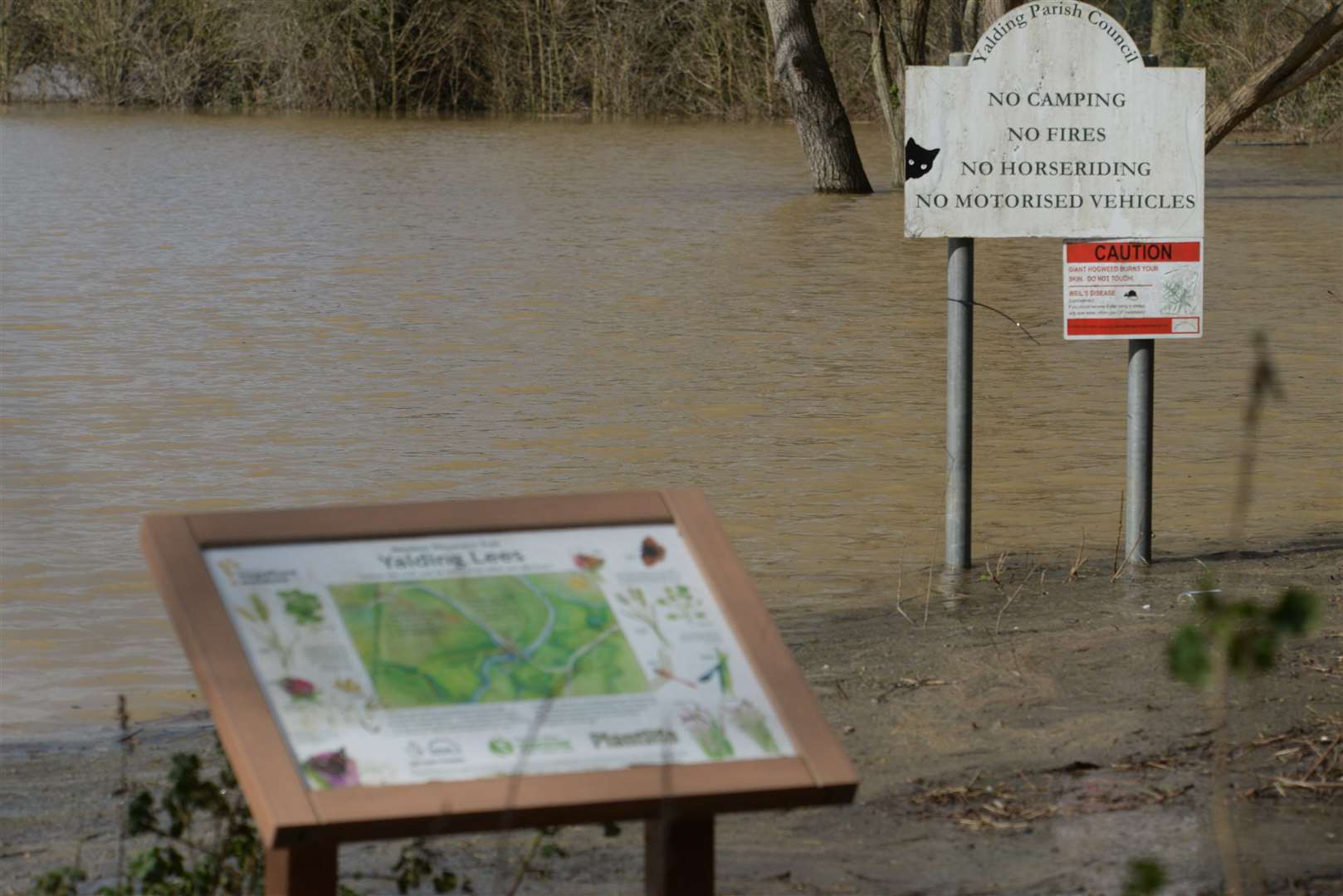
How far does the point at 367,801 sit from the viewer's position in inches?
99.3

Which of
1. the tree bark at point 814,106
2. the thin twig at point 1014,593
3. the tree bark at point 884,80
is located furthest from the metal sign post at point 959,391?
the tree bark at point 884,80

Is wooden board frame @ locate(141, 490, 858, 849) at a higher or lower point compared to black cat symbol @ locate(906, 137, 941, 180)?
lower

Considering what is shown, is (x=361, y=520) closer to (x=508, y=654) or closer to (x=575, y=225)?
(x=508, y=654)

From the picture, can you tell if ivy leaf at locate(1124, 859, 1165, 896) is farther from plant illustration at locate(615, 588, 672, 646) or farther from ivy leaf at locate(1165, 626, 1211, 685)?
plant illustration at locate(615, 588, 672, 646)

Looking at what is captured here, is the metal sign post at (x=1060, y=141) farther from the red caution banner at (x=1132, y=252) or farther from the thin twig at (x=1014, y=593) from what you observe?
the thin twig at (x=1014, y=593)

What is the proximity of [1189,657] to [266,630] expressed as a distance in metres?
1.19

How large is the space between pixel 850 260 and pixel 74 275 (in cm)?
603

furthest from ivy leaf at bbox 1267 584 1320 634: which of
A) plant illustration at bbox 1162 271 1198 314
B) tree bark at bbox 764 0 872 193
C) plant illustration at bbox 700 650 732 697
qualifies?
tree bark at bbox 764 0 872 193

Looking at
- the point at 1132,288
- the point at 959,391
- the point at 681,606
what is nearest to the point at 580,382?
the point at 959,391

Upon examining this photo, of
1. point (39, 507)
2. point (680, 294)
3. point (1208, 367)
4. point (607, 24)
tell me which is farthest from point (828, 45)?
point (39, 507)

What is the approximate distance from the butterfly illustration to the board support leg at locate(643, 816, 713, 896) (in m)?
0.38

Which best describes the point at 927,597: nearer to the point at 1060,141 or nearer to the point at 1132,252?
the point at 1132,252

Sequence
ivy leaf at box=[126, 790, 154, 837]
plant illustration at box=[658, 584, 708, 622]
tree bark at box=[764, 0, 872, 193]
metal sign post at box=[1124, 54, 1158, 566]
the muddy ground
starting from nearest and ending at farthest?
plant illustration at box=[658, 584, 708, 622]
ivy leaf at box=[126, 790, 154, 837]
the muddy ground
metal sign post at box=[1124, 54, 1158, 566]
tree bark at box=[764, 0, 872, 193]

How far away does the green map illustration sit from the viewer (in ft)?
8.88
